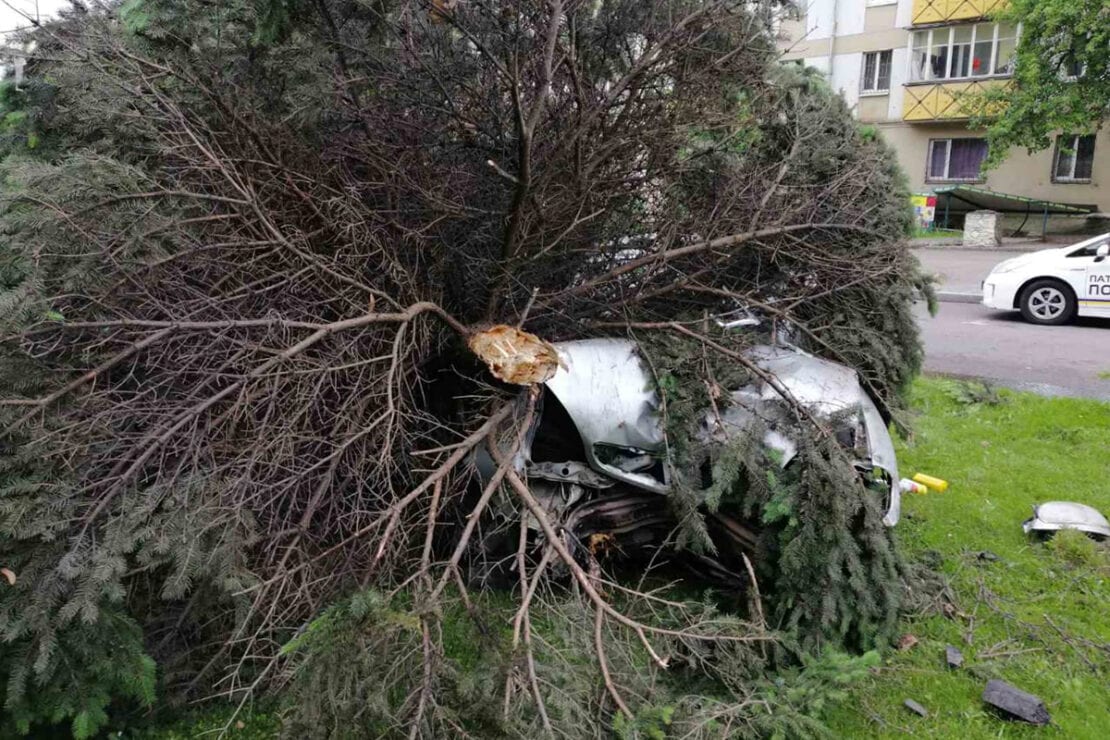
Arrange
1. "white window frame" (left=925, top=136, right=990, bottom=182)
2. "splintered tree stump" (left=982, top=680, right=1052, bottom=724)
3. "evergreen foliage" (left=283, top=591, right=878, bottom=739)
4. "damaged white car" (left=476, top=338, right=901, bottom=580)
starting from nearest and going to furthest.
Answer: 1. "evergreen foliage" (left=283, top=591, right=878, bottom=739)
2. "splintered tree stump" (left=982, top=680, right=1052, bottom=724)
3. "damaged white car" (left=476, top=338, right=901, bottom=580)
4. "white window frame" (left=925, top=136, right=990, bottom=182)

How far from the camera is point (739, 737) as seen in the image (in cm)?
284

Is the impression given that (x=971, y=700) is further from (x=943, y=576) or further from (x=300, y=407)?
(x=300, y=407)

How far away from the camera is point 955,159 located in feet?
76.0

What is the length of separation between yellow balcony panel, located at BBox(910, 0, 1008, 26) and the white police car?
13181 millimetres

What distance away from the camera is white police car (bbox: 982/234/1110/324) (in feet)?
31.6

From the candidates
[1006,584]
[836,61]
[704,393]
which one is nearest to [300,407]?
[704,393]

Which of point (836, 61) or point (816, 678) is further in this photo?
point (836, 61)

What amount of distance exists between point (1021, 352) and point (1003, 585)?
5.67m

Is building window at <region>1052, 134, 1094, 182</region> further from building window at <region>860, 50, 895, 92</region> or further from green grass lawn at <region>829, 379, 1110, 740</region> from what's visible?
green grass lawn at <region>829, 379, 1110, 740</region>

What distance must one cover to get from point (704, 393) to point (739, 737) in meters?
1.51

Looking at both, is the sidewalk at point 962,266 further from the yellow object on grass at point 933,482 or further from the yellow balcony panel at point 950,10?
the yellow balcony panel at point 950,10

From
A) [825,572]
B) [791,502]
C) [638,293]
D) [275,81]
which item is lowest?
[825,572]

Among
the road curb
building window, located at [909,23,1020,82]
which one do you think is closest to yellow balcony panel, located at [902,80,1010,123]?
building window, located at [909,23,1020,82]

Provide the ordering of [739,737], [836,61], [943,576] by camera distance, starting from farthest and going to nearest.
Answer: [836,61] < [943,576] < [739,737]
